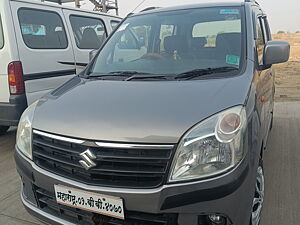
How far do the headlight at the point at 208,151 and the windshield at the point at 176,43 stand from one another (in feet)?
2.17

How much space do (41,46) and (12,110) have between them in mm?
1055

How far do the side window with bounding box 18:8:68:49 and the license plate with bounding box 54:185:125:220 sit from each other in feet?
9.09

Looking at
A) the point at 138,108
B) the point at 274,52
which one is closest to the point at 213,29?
the point at 274,52

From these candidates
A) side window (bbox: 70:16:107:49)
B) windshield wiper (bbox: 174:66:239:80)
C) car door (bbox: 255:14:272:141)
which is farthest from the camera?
side window (bbox: 70:16:107:49)

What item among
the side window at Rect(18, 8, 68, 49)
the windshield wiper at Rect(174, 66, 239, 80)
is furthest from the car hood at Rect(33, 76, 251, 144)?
the side window at Rect(18, 8, 68, 49)

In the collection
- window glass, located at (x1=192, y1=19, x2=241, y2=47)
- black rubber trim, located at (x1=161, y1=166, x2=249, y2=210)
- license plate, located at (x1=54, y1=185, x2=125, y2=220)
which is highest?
window glass, located at (x1=192, y1=19, x2=241, y2=47)

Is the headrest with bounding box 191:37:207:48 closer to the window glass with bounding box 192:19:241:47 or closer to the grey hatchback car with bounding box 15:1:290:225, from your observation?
the window glass with bounding box 192:19:241:47

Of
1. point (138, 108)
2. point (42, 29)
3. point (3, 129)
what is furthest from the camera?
point (3, 129)

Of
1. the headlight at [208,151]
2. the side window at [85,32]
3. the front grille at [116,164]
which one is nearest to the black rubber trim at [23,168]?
the front grille at [116,164]

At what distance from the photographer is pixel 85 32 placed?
197 inches

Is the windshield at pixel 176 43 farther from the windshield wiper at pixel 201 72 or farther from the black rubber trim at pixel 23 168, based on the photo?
the black rubber trim at pixel 23 168

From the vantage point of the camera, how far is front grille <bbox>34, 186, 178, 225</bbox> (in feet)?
5.03

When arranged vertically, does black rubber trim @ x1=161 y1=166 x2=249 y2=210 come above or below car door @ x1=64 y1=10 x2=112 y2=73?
below

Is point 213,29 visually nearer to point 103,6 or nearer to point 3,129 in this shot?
point 3,129
